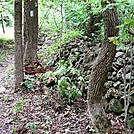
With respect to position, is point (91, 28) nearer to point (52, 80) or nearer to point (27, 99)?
point (52, 80)

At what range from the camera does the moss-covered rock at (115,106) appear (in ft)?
14.3

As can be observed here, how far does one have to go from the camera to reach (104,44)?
11.7ft

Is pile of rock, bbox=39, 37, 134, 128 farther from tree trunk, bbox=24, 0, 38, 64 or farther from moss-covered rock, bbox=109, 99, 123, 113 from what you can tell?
tree trunk, bbox=24, 0, 38, 64

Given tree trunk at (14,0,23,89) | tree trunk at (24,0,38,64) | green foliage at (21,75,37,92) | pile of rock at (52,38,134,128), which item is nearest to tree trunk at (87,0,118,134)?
pile of rock at (52,38,134,128)

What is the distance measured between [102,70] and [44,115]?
196 centimetres

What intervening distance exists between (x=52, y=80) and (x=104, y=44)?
285cm

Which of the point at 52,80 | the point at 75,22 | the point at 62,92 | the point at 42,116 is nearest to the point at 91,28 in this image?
the point at 75,22

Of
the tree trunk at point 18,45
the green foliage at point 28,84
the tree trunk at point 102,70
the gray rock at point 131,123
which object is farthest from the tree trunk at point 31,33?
the gray rock at point 131,123

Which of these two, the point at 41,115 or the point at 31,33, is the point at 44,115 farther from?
the point at 31,33

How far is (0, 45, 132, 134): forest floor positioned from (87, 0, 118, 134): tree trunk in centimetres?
30

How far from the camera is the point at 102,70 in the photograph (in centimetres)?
360

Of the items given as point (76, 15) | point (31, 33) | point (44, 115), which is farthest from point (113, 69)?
point (31, 33)

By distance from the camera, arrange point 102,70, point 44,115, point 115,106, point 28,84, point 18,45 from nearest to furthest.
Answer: point 102,70
point 115,106
point 44,115
point 18,45
point 28,84

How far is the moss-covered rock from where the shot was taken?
14.3 feet
